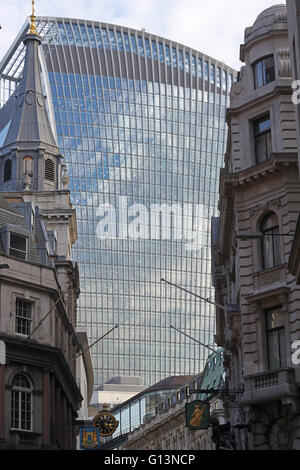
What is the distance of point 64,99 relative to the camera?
183m

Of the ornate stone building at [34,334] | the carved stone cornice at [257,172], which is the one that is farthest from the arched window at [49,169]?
the carved stone cornice at [257,172]

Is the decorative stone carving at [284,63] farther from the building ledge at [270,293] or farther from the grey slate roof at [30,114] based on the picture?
the grey slate roof at [30,114]

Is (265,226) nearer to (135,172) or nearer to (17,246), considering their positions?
(17,246)

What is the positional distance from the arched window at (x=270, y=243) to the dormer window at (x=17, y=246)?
1875 centimetres

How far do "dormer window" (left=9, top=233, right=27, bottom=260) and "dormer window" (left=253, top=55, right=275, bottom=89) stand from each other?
1918 cm

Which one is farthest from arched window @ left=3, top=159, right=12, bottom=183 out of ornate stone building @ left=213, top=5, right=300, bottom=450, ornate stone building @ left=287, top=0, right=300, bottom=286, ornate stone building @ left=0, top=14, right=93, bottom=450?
ornate stone building @ left=287, top=0, right=300, bottom=286

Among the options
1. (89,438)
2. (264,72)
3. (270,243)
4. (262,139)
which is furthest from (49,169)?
(270,243)

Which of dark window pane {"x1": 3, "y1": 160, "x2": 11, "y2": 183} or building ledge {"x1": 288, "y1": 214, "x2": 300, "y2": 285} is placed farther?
dark window pane {"x1": 3, "y1": 160, "x2": 11, "y2": 183}

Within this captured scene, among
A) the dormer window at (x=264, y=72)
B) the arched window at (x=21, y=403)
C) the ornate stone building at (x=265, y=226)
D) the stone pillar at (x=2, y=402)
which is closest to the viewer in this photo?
the ornate stone building at (x=265, y=226)

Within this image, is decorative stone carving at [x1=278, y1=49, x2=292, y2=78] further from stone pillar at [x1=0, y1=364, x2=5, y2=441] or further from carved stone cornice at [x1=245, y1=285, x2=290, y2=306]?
stone pillar at [x1=0, y1=364, x2=5, y2=441]

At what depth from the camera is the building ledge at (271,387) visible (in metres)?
45.2

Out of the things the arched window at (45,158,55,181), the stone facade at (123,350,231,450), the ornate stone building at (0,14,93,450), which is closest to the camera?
the ornate stone building at (0,14,93,450)

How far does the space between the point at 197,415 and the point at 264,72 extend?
18.4 meters

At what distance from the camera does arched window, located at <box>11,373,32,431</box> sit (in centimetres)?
5809
